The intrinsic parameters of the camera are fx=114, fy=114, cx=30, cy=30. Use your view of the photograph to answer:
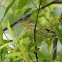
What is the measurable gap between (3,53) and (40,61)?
3.7 inches

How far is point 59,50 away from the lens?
0.32 metres

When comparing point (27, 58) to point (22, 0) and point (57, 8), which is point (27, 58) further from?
point (57, 8)

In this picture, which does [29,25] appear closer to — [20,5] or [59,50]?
[20,5]

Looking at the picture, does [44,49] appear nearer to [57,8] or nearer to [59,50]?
[59,50]

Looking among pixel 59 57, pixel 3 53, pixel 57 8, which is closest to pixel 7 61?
pixel 3 53

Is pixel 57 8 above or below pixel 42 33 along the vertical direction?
above

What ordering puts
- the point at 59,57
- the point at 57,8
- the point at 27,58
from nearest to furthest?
the point at 27,58
the point at 59,57
the point at 57,8

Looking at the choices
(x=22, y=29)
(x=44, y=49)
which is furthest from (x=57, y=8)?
(x=22, y=29)

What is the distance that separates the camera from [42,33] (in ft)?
0.64

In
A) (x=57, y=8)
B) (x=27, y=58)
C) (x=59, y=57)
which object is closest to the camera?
(x=27, y=58)

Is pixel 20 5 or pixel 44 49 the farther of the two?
pixel 44 49

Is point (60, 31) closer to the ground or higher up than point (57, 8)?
closer to the ground

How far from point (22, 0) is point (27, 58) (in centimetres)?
8

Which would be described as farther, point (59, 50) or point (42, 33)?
point (59, 50)
